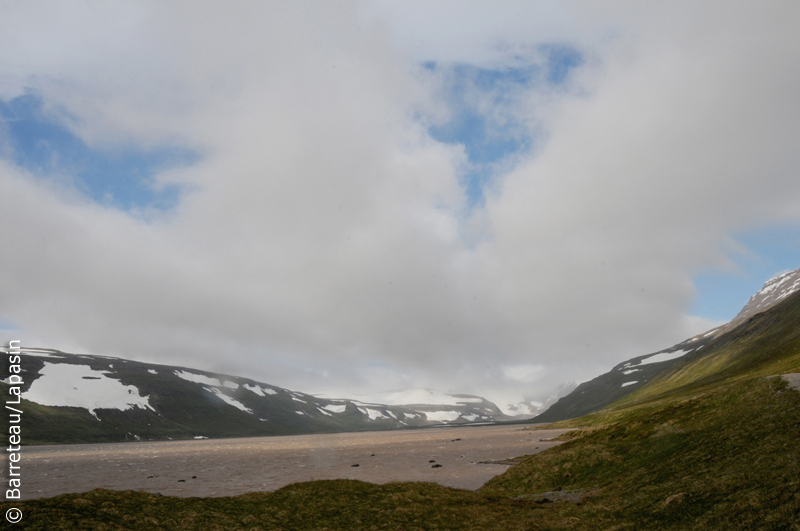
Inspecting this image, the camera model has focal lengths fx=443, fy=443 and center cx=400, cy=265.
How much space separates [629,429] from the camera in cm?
4838

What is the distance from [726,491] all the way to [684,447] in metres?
13.9

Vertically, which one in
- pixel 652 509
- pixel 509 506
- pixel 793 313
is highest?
pixel 793 313

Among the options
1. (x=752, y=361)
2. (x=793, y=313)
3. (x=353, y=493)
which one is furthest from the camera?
(x=793, y=313)

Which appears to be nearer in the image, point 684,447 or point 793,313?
point 684,447

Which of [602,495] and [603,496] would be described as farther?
[602,495]

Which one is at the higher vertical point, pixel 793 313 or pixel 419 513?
pixel 793 313

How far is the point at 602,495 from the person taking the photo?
32.1 metres

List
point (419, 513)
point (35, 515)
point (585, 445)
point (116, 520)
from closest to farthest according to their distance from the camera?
1. point (35, 515)
2. point (116, 520)
3. point (419, 513)
4. point (585, 445)

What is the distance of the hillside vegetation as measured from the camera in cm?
2166

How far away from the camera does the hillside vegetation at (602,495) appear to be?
21.7 meters

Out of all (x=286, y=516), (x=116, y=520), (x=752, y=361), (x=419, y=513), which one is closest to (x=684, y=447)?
(x=419, y=513)

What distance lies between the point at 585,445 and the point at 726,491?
27016mm

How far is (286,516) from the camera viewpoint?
32094 mm

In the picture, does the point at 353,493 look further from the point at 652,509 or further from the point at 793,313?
the point at 793,313
